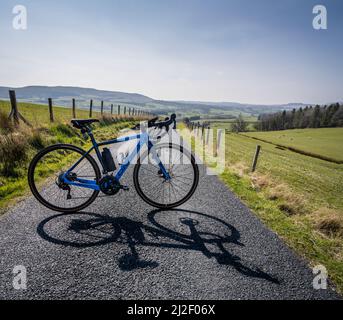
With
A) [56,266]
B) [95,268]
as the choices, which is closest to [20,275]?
[56,266]

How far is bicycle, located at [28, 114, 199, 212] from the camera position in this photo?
4.15 meters

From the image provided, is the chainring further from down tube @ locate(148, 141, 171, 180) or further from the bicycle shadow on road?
down tube @ locate(148, 141, 171, 180)

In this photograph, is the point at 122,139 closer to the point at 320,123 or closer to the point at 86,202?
the point at 86,202

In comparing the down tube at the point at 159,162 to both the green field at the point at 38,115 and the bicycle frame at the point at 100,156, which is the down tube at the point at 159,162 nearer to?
the bicycle frame at the point at 100,156

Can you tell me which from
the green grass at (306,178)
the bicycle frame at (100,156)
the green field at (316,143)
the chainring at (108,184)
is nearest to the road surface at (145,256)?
the chainring at (108,184)

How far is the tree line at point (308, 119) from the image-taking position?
94250 mm

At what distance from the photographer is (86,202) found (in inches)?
168

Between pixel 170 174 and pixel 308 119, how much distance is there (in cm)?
11435

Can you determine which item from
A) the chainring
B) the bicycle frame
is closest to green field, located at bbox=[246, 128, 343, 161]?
the bicycle frame

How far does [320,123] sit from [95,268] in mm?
117355

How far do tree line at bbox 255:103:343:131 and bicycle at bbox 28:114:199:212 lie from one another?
368 ft

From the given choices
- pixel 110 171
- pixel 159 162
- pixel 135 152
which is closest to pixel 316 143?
pixel 159 162

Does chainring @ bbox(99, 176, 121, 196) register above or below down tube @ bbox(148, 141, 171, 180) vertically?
below
